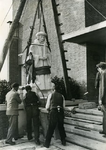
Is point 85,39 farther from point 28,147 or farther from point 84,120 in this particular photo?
point 28,147

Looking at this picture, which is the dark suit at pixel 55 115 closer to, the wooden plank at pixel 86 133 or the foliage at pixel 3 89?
the wooden plank at pixel 86 133

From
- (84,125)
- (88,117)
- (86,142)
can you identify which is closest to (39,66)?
(88,117)

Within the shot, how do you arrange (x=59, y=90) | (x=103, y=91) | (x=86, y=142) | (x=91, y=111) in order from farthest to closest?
1. (x=59, y=90)
2. (x=91, y=111)
3. (x=86, y=142)
4. (x=103, y=91)

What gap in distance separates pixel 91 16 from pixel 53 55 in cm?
306

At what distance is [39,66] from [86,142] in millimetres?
3435

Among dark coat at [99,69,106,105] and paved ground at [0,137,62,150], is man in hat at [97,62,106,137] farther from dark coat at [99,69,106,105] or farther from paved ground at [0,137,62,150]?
paved ground at [0,137,62,150]

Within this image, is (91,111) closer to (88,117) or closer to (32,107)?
(88,117)

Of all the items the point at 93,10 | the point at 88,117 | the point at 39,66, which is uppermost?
the point at 93,10

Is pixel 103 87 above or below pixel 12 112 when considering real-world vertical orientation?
above

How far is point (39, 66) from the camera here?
795cm

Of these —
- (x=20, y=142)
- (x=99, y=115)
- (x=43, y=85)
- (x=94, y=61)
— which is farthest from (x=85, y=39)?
(x=20, y=142)

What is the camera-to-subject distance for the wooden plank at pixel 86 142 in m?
5.11

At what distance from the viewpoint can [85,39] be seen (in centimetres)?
901

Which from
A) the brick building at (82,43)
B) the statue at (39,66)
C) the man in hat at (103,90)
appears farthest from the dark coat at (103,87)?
the brick building at (82,43)
